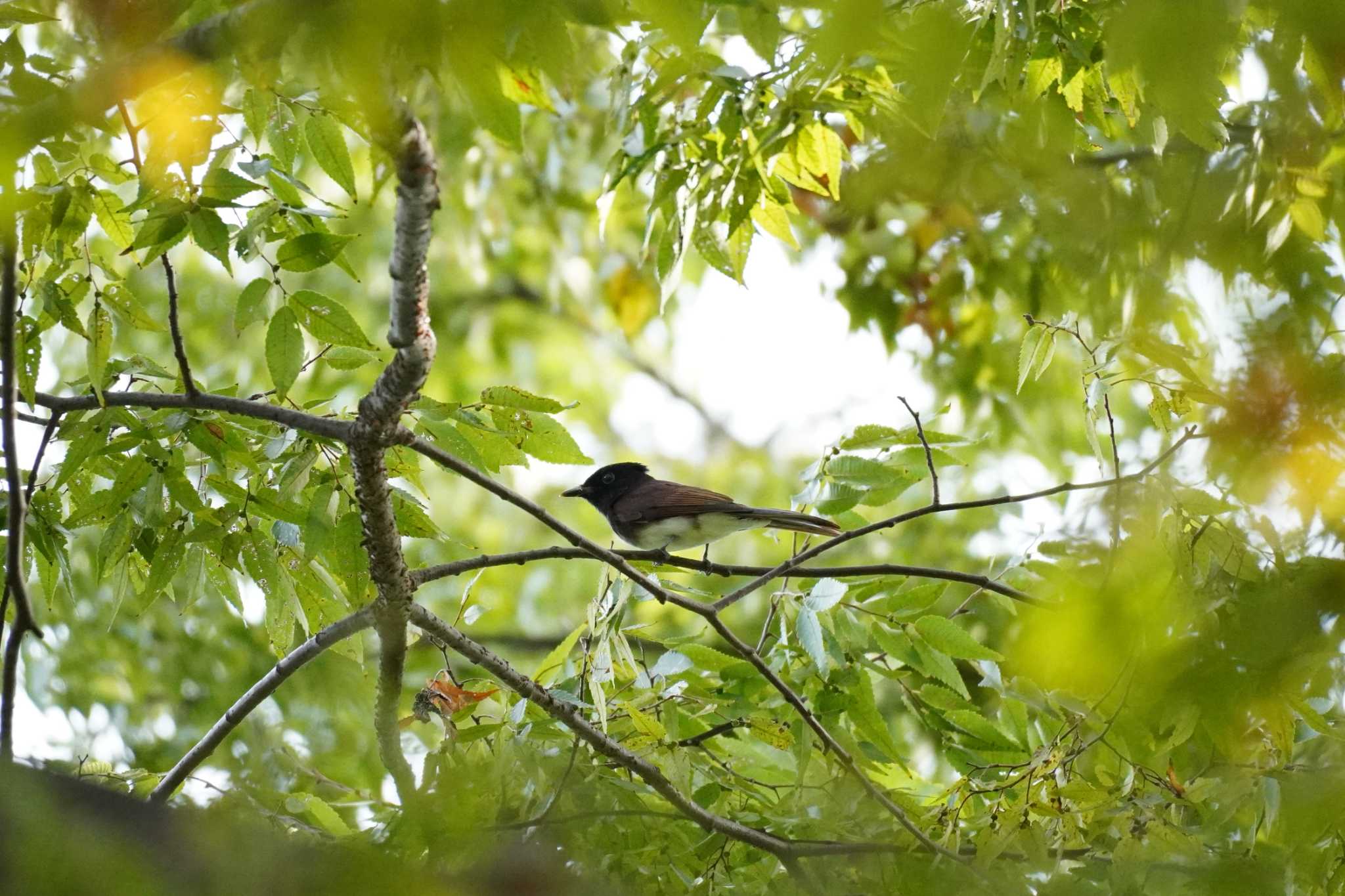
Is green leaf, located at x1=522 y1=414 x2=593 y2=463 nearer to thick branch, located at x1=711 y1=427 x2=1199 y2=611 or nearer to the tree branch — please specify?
thick branch, located at x1=711 y1=427 x2=1199 y2=611

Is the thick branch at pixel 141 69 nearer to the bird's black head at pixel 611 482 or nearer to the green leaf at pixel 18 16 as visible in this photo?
the green leaf at pixel 18 16

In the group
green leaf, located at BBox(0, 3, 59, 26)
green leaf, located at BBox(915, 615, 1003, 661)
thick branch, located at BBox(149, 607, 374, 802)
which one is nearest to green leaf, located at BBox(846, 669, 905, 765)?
green leaf, located at BBox(915, 615, 1003, 661)

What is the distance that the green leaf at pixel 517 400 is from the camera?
3033mm

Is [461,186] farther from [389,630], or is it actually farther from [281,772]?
[281,772]

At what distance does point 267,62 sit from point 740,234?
1.59 m

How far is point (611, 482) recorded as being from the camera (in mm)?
7137

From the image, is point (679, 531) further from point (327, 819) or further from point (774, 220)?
point (327, 819)

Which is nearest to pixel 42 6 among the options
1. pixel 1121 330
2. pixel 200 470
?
pixel 200 470

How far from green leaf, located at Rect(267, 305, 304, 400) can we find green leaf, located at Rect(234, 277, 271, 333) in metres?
0.04

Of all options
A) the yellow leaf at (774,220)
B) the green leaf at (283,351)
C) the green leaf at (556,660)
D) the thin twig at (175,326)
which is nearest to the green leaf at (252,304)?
the green leaf at (283,351)

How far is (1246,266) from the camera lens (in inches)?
61.6

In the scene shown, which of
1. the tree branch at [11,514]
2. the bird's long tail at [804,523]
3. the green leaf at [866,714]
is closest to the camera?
the tree branch at [11,514]

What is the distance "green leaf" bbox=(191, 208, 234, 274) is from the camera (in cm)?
249

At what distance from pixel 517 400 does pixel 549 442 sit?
162mm
